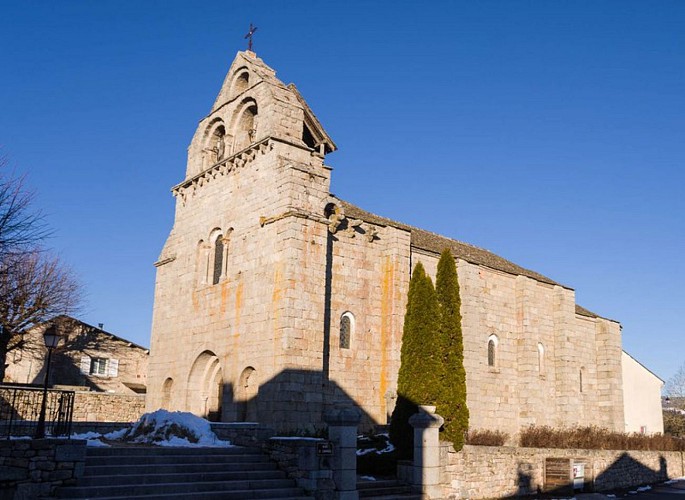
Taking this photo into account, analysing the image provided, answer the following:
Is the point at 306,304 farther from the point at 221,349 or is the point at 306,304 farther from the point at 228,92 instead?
the point at 228,92

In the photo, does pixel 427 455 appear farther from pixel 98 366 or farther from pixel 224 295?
pixel 98 366

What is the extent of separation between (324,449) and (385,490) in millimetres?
2767

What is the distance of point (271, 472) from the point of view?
48.4 ft

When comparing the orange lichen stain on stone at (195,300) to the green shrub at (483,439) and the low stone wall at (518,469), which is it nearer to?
the green shrub at (483,439)

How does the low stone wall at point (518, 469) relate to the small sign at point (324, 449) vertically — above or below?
below

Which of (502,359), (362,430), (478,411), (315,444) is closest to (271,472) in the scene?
(315,444)

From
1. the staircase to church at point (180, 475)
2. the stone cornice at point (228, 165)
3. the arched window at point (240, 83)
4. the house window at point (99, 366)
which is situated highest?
the arched window at point (240, 83)

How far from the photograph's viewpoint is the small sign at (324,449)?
567 inches

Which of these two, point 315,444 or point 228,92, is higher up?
point 228,92

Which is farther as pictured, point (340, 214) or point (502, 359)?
point (502, 359)

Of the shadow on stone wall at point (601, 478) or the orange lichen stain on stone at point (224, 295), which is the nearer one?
the shadow on stone wall at point (601, 478)

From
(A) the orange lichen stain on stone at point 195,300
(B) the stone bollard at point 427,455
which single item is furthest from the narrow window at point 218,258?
(B) the stone bollard at point 427,455

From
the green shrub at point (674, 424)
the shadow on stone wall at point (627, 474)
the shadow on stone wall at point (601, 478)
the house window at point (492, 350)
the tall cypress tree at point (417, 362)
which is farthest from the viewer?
the green shrub at point (674, 424)

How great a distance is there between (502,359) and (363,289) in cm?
878
